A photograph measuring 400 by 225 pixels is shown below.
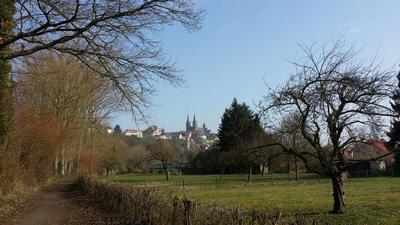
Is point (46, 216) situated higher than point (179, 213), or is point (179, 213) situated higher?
point (179, 213)

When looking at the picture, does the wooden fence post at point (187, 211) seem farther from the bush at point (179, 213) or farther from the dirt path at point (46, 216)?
the dirt path at point (46, 216)

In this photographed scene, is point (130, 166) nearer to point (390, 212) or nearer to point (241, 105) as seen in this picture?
point (241, 105)

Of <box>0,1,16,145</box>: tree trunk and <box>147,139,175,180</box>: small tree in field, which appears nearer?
<box>0,1,16,145</box>: tree trunk

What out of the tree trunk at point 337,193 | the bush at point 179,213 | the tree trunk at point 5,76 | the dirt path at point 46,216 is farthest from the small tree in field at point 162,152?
the tree trunk at point 337,193

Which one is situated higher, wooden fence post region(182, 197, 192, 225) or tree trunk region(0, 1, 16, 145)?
tree trunk region(0, 1, 16, 145)

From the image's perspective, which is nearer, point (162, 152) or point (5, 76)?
point (5, 76)

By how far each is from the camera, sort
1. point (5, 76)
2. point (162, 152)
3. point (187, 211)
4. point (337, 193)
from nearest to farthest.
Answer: point (187, 211) → point (337, 193) → point (5, 76) → point (162, 152)

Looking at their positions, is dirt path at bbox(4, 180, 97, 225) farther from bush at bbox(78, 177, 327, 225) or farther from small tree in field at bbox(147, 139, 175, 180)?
small tree in field at bbox(147, 139, 175, 180)

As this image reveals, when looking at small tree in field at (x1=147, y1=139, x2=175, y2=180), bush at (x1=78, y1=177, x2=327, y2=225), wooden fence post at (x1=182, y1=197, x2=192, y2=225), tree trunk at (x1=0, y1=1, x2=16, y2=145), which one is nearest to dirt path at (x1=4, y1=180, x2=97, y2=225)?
bush at (x1=78, y1=177, x2=327, y2=225)

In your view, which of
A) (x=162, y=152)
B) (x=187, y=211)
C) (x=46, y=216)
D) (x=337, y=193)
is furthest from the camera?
(x=162, y=152)

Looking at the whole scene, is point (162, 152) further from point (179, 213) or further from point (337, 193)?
point (179, 213)

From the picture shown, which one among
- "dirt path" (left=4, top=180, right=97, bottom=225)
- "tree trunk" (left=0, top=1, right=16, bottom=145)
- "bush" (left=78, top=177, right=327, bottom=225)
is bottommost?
"dirt path" (left=4, top=180, right=97, bottom=225)

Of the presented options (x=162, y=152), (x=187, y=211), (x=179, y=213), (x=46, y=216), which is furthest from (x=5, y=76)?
(x=162, y=152)

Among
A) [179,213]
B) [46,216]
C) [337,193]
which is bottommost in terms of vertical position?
[46,216]
